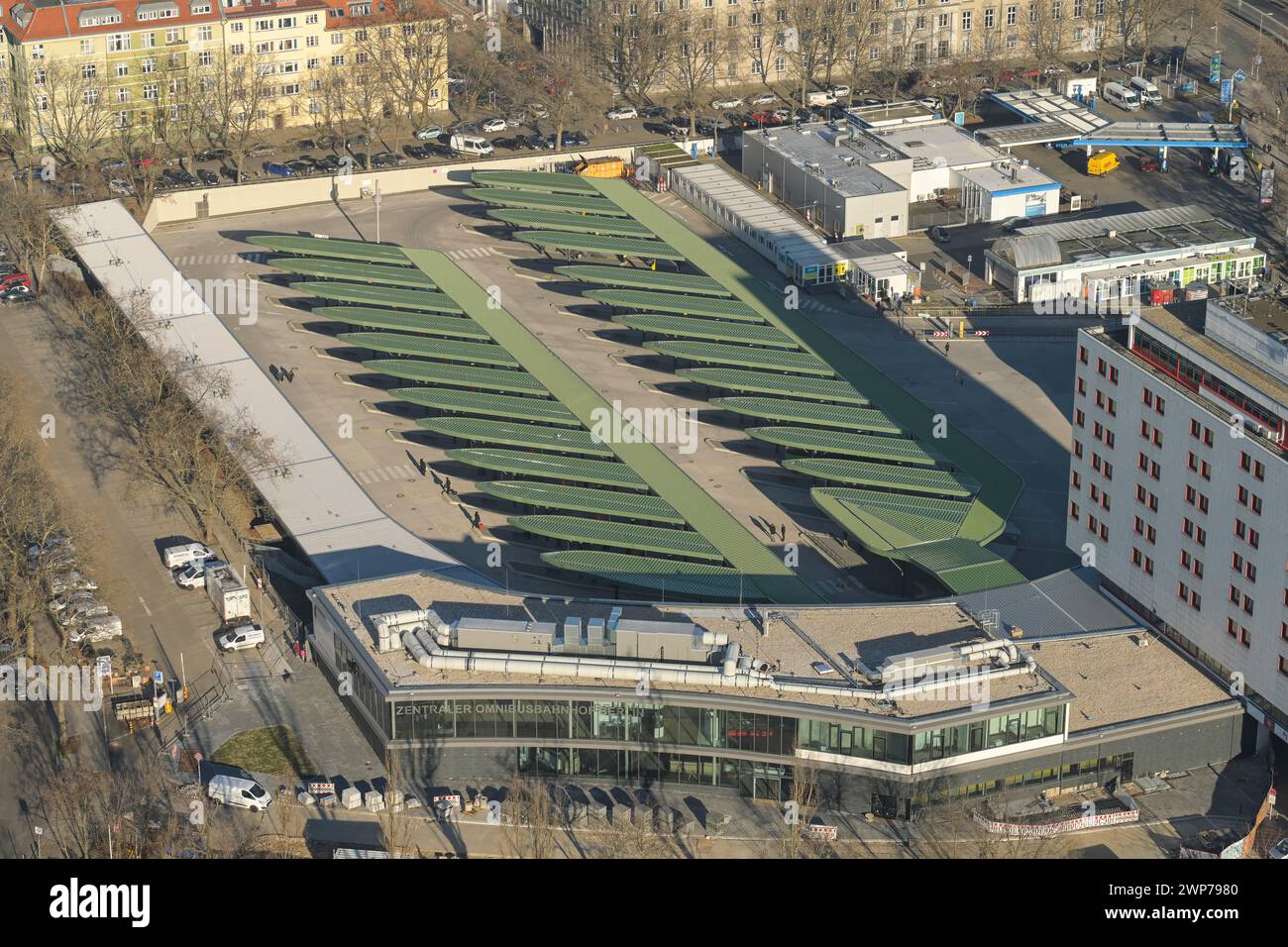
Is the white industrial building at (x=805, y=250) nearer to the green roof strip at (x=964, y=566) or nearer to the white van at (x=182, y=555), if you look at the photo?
the green roof strip at (x=964, y=566)

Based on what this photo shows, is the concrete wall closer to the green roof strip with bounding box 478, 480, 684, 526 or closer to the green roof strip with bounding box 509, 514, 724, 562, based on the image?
the green roof strip with bounding box 478, 480, 684, 526

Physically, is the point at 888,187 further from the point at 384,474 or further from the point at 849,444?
the point at 384,474

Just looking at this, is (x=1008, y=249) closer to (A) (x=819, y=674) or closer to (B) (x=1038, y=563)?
(B) (x=1038, y=563)

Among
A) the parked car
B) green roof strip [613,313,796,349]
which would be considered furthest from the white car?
the parked car

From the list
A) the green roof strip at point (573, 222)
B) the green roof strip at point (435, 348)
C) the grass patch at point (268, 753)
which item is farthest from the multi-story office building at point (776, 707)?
the green roof strip at point (573, 222)

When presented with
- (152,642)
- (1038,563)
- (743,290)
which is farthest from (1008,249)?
(152,642)

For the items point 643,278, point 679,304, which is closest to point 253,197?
point 643,278
